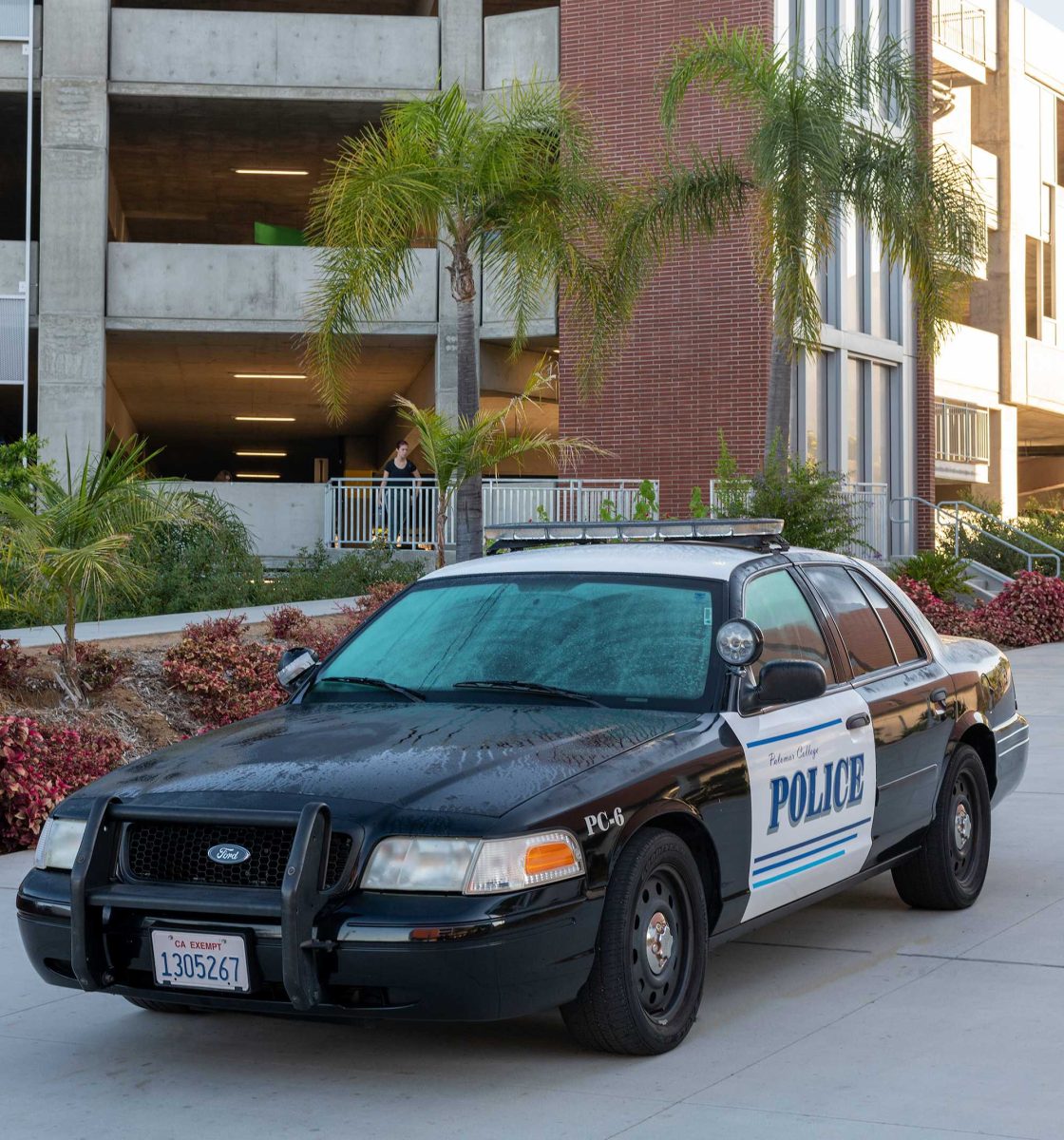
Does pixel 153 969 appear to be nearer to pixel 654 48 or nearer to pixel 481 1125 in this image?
pixel 481 1125

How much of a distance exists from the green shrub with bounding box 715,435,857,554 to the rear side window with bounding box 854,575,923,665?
1145 centimetres

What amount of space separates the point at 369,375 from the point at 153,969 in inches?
1078

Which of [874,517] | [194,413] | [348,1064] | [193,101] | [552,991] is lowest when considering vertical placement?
[348,1064]

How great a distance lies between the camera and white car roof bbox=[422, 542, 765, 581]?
20.0ft

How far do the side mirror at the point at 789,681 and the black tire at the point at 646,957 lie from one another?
2.21ft

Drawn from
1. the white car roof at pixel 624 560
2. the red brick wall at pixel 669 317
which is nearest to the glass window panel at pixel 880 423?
the red brick wall at pixel 669 317

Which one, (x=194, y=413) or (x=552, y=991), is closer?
(x=552, y=991)

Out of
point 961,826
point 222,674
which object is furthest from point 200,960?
point 222,674

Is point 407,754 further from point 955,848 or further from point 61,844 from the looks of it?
point 955,848

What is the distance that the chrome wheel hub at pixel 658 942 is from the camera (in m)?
4.96

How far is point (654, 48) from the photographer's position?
2553 centimetres

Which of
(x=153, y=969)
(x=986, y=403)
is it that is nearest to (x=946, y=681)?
(x=153, y=969)

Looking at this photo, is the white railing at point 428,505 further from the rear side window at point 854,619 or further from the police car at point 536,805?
the police car at point 536,805

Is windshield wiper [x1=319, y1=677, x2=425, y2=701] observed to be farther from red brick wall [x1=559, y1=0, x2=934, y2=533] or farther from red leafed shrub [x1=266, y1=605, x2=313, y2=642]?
red brick wall [x1=559, y1=0, x2=934, y2=533]
